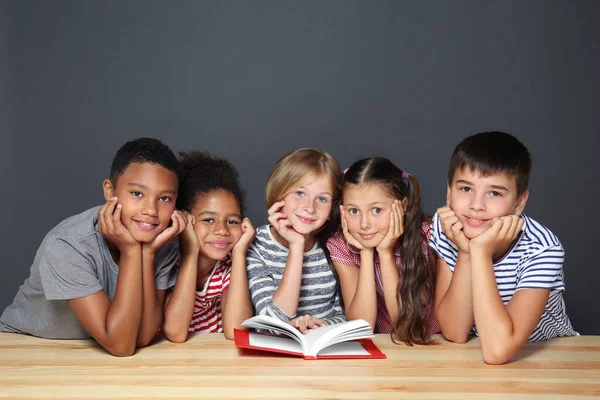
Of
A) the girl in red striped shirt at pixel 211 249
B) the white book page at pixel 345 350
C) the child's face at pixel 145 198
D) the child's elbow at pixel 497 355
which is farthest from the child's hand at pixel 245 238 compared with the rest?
the child's elbow at pixel 497 355

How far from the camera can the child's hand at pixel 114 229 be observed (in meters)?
2.11

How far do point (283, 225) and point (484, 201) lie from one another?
80cm

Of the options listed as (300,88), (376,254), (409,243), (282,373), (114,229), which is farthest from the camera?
(300,88)

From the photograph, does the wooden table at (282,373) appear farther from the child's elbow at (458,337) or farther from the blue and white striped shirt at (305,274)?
the blue and white striped shirt at (305,274)

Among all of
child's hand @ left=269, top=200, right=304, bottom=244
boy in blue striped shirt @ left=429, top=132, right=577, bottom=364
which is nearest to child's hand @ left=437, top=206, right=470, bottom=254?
boy in blue striped shirt @ left=429, top=132, right=577, bottom=364

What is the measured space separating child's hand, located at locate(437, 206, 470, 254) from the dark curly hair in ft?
2.76

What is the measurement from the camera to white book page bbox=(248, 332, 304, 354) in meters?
2.00

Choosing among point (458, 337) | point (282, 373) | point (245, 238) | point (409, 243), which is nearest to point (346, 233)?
point (409, 243)

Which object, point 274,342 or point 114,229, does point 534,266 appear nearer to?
point 274,342

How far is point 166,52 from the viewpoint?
139 inches

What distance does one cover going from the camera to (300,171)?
261 cm

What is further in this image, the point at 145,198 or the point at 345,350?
the point at 145,198

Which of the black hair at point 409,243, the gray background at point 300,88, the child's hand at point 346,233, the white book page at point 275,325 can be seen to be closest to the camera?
the white book page at point 275,325

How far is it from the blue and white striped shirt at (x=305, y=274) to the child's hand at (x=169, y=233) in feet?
1.39
